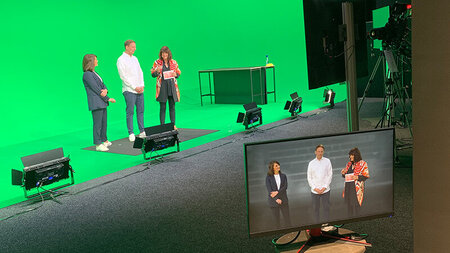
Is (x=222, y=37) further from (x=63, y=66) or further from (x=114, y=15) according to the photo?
(x=63, y=66)

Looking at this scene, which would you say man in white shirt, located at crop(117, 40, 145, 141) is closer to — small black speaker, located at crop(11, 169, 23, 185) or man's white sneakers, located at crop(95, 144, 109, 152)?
man's white sneakers, located at crop(95, 144, 109, 152)

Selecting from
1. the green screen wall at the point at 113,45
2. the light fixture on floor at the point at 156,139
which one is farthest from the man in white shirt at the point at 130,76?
the green screen wall at the point at 113,45

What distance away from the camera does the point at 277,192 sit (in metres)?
1.97

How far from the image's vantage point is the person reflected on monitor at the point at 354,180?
6.71 ft

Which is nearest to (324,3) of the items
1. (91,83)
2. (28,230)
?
(28,230)

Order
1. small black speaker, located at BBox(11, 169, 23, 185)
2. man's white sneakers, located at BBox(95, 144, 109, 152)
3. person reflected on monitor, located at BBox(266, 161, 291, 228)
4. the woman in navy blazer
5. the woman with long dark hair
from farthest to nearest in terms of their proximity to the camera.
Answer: the woman with long dark hair, man's white sneakers, located at BBox(95, 144, 109, 152), the woman in navy blazer, small black speaker, located at BBox(11, 169, 23, 185), person reflected on monitor, located at BBox(266, 161, 291, 228)

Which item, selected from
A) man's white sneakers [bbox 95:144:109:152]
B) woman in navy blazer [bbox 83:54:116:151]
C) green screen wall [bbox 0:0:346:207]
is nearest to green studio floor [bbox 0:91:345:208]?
green screen wall [bbox 0:0:346:207]

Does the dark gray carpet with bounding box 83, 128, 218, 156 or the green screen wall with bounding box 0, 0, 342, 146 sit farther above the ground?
the green screen wall with bounding box 0, 0, 342, 146

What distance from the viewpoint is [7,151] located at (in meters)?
7.67

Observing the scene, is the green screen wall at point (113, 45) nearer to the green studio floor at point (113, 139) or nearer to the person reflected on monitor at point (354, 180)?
the green studio floor at point (113, 139)

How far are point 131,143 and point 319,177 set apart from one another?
5.68 metres

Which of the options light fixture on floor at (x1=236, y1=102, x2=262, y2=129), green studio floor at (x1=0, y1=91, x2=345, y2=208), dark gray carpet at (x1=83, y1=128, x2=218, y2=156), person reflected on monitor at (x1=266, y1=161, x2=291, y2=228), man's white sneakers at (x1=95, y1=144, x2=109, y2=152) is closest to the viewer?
person reflected on monitor at (x1=266, y1=161, x2=291, y2=228)

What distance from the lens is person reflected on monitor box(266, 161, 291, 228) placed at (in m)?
1.96

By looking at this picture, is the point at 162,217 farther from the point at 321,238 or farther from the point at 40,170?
the point at 321,238
